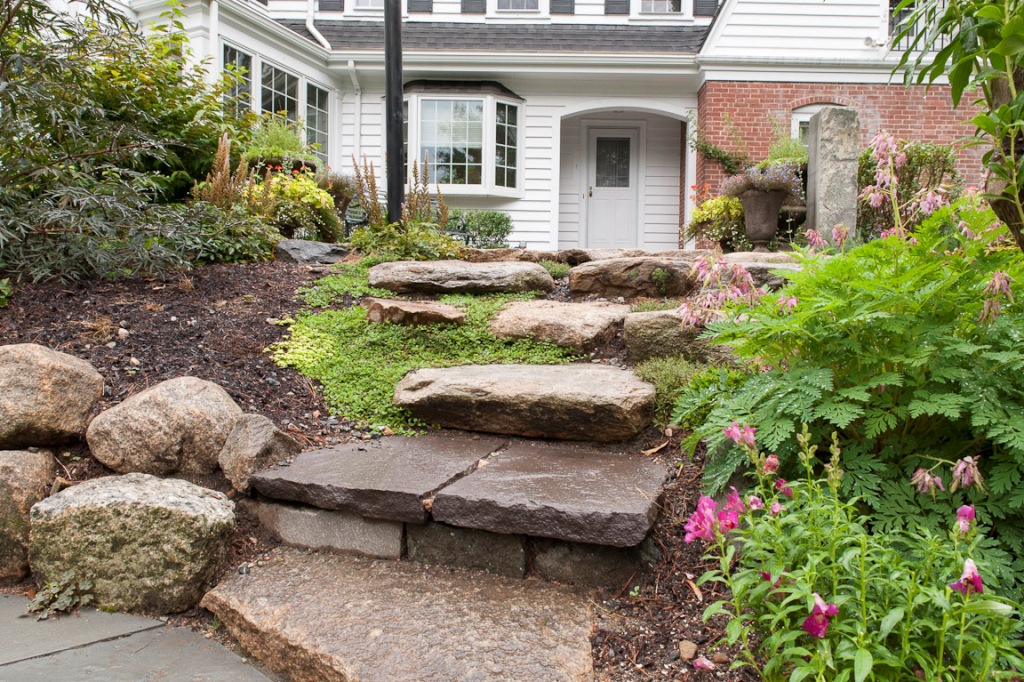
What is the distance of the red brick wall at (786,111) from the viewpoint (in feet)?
34.4

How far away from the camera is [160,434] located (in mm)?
2666

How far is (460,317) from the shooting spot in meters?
4.02

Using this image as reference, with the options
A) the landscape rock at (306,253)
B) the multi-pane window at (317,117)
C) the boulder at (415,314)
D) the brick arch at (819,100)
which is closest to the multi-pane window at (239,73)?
the multi-pane window at (317,117)

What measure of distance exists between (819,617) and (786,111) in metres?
10.7

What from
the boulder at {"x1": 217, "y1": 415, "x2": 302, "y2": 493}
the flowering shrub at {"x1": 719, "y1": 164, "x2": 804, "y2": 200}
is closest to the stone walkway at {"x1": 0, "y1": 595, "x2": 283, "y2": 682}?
the boulder at {"x1": 217, "y1": 415, "x2": 302, "y2": 493}

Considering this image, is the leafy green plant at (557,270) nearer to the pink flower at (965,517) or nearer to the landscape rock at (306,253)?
the landscape rock at (306,253)

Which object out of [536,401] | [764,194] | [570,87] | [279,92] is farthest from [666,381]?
[570,87]

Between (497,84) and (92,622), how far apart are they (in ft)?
34.9

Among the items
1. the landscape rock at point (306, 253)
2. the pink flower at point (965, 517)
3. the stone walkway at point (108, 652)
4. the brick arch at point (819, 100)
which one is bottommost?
the stone walkway at point (108, 652)

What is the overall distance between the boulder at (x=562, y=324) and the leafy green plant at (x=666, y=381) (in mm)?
623

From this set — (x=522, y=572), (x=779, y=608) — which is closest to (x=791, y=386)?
(x=779, y=608)

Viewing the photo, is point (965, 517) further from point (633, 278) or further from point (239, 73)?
point (239, 73)

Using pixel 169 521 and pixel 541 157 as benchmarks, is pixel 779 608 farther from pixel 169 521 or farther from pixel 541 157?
pixel 541 157

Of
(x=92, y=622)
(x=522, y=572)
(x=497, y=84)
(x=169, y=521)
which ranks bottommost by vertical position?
(x=92, y=622)
